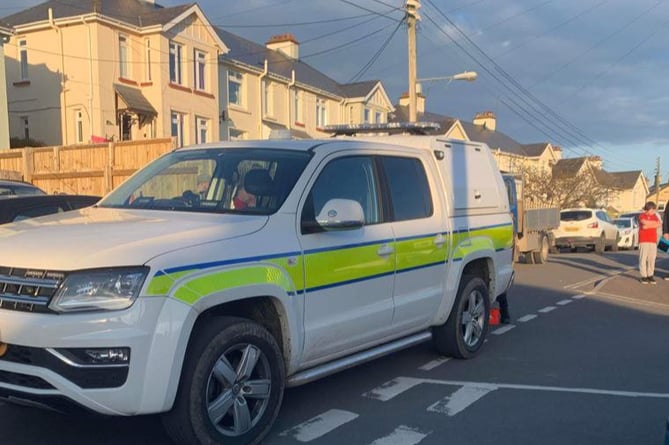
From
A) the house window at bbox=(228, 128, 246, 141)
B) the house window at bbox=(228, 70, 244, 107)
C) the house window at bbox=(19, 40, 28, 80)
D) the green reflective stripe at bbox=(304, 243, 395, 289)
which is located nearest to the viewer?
the green reflective stripe at bbox=(304, 243, 395, 289)

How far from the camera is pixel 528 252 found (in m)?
18.4

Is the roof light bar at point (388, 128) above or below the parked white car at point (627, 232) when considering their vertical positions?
above

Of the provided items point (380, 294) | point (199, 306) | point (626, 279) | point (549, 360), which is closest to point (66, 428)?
point (199, 306)

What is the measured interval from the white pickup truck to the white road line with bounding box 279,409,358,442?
32cm

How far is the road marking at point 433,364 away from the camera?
20.7ft

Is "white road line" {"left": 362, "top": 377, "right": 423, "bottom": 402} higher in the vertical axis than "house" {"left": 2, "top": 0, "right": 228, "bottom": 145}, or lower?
lower

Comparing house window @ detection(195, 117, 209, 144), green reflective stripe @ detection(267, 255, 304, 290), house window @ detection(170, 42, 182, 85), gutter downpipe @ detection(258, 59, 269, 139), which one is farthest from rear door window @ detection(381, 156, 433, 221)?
gutter downpipe @ detection(258, 59, 269, 139)

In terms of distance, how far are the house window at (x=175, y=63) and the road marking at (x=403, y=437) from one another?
78.6 feet

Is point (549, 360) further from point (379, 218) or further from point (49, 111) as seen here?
point (49, 111)

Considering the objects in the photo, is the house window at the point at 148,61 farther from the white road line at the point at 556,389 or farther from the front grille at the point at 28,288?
the front grille at the point at 28,288

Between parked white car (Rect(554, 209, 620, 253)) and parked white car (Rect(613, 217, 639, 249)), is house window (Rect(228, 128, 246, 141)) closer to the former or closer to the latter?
parked white car (Rect(554, 209, 620, 253))

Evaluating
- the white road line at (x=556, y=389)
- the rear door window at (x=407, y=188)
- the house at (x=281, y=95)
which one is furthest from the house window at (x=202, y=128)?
the white road line at (x=556, y=389)

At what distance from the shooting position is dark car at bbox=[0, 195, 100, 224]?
22.5 feet

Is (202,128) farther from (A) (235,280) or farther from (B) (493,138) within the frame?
(B) (493,138)
